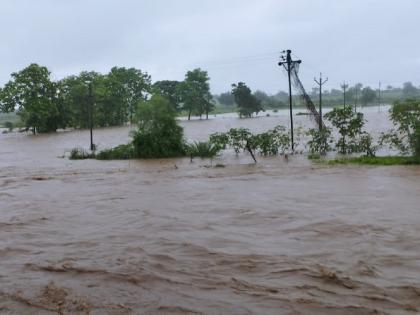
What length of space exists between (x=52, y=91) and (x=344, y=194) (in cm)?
4510

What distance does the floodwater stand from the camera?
4621mm

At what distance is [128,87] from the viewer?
205ft

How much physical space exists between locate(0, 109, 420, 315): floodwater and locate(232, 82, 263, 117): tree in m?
58.7

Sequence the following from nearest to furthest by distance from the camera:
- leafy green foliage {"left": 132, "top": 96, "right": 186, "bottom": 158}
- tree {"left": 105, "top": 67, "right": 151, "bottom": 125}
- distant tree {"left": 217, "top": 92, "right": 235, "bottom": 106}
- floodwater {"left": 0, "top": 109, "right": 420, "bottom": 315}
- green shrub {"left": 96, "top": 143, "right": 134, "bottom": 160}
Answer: floodwater {"left": 0, "top": 109, "right": 420, "bottom": 315}
leafy green foliage {"left": 132, "top": 96, "right": 186, "bottom": 158}
green shrub {"left": 96, "top": 143, "right": 134, "bottom": 160}
tree {"left": 105, "top": 67, "right": 151, "bottom": 125}
distant tree {"left": 217, "top": 92, "right": 235, "bottom": 106}

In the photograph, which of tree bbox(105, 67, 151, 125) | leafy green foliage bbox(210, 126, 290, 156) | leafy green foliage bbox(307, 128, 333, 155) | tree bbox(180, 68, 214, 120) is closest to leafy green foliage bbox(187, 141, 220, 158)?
leafy green foliage bbox(210, 126, 290, 156)

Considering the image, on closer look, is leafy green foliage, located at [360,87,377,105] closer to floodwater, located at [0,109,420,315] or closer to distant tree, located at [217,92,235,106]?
distant tree, located at [217,92,235,106]

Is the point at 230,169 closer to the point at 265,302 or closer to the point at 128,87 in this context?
the point at 265,302

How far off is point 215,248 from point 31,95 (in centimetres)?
4646

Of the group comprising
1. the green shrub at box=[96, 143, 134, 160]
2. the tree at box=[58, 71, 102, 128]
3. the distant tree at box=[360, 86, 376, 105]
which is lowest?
the green shrub at box=[96, 143, 134, 160]

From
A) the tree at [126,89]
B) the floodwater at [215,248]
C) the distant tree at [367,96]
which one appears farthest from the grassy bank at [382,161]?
the distant tree at [367,96]

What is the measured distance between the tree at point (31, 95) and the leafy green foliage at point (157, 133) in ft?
94.6

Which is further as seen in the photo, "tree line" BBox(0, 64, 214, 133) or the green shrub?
"tree line" BBox(0, 64, 214, 133)

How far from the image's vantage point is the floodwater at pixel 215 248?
4621mm

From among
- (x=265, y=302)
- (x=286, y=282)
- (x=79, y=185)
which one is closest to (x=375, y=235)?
(x=286, y=282)
